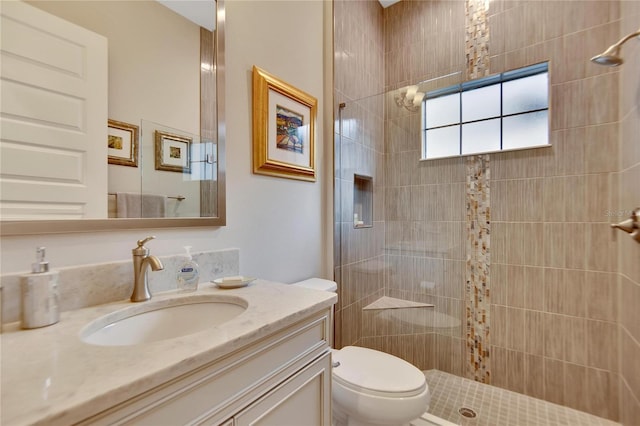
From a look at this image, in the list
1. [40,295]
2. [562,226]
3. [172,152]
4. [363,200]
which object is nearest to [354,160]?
[363,200]

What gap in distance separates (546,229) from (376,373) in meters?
1.45

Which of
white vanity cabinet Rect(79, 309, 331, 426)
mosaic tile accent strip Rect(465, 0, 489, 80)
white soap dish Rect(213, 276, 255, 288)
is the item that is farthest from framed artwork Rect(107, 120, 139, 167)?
mosaic tile accent strip Rect(465, 0, 489, 80)

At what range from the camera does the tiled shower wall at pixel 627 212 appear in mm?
1301

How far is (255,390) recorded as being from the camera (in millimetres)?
677

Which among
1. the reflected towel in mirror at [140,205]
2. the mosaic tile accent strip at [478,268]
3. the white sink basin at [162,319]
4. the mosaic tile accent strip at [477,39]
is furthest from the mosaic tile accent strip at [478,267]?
the reflected towel in mirror at [140,205]

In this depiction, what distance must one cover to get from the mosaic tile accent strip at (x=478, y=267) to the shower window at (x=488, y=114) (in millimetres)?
188

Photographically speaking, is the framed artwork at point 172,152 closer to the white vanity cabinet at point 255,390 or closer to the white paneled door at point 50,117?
the white paneled door at point 50,117

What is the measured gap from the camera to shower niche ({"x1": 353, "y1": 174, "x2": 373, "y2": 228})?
2078 millimetres

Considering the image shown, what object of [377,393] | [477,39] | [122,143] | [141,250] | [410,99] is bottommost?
[377,393]

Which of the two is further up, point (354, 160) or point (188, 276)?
point (354, 160)

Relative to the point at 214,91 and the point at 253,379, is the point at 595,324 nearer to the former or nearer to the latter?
the point at 253,379

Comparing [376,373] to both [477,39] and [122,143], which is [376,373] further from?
[477,39]

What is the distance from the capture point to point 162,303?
881 mm

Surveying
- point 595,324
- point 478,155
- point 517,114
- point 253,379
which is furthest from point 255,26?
point 595,324
